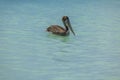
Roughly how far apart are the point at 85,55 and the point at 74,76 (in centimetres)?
114

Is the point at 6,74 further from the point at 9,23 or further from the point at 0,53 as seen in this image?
the point at 9,23

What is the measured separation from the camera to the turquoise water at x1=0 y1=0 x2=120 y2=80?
20.2 ft

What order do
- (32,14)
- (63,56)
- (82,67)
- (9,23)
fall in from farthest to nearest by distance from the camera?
(32,14), (9,23), (63,56), (82,67)

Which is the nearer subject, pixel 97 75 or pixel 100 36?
pixel 97 75

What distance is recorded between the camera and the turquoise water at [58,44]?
20.2 feet

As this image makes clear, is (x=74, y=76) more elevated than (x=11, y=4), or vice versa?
(x=11, y=4)

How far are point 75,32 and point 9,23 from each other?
1.42 metres

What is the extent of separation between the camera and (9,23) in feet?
32.1

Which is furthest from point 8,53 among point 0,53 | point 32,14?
point 32,14

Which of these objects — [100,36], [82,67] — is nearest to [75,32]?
[100,36]

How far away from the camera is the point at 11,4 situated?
13219 millimetres

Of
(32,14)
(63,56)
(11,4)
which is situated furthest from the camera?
(11,4)

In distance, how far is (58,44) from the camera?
799 centimetres

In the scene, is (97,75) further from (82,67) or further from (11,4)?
(11,4)
